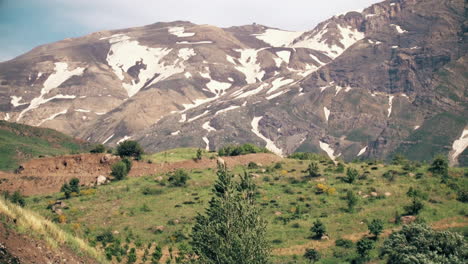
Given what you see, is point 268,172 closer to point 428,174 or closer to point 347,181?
point 347,181

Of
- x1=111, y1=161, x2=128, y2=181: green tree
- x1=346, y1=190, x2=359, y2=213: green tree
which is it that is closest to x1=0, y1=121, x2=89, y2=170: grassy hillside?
x1=111, y1=161, x2=128, y2=181: green tree

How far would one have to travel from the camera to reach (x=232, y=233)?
29.4 meters

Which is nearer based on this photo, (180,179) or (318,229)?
(318,229)

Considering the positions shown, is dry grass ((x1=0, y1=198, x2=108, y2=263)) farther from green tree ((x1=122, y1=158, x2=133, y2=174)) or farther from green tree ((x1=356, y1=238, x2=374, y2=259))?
green tree ((x1=122, y1=158, x2=133, y2=174))

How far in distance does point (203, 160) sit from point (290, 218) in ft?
104

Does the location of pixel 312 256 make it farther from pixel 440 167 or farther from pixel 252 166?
pixel 252 166

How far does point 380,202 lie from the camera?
214 ft

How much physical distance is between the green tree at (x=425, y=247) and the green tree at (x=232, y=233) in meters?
13.3

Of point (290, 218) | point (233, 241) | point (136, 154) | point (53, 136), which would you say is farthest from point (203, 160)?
point (53, 136)

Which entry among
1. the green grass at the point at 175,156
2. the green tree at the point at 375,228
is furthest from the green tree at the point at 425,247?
the green grass at the point at 175,156

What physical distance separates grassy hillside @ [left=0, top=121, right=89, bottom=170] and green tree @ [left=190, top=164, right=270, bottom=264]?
8765cm

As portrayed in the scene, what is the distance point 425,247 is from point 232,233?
18006mm

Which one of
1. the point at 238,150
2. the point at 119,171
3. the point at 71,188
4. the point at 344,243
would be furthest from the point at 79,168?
the point at 344,243

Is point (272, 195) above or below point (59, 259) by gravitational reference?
below
